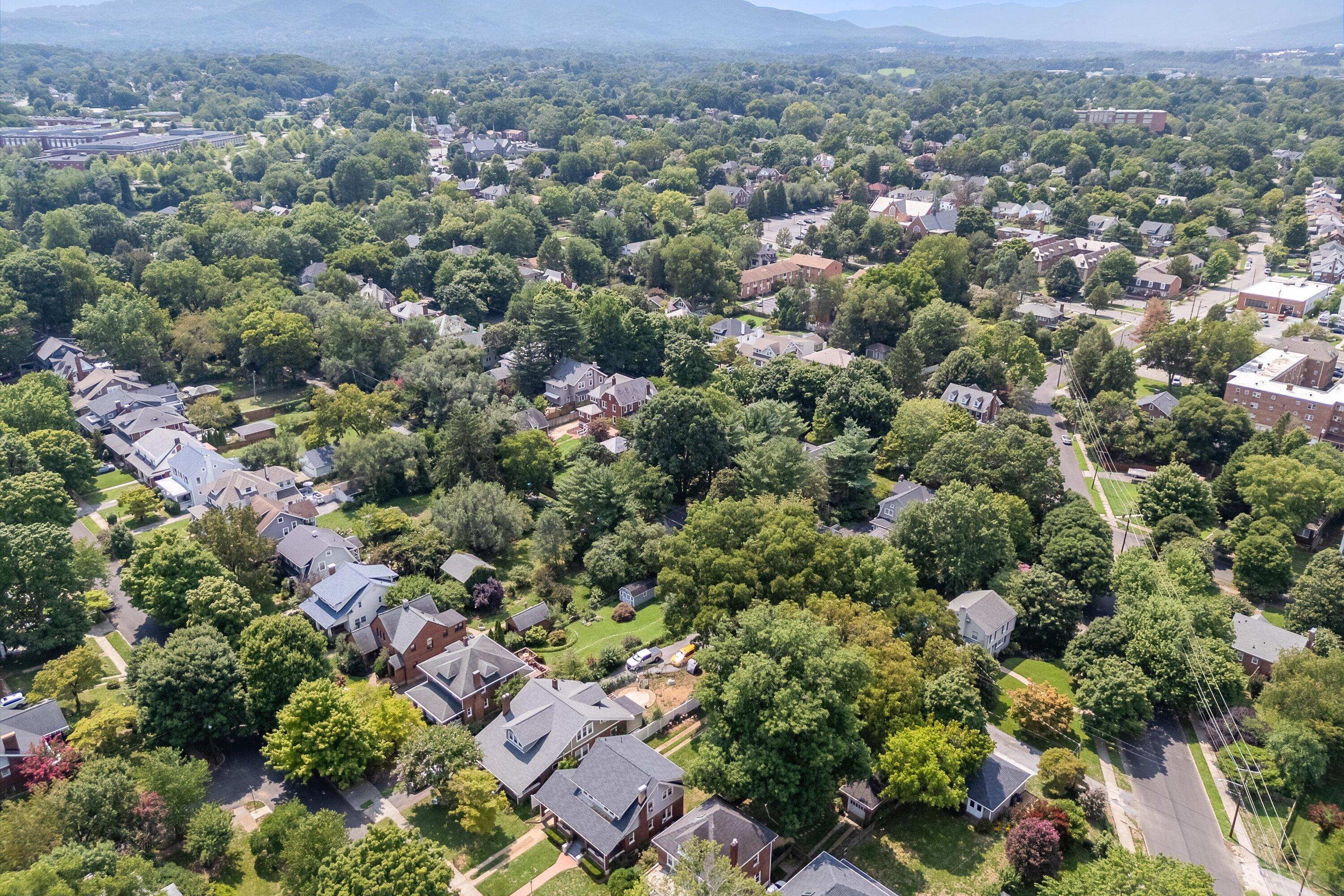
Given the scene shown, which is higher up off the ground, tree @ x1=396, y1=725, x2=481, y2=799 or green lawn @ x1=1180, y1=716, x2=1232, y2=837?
tree @ x1=396, y1=725, x2=481, y2=799

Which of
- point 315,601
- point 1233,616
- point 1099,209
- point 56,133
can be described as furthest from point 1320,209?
point 56,133

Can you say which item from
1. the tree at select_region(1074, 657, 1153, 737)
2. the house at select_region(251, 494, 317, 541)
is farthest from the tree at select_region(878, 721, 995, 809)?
the house at select_region(251, 494, 317, 541)

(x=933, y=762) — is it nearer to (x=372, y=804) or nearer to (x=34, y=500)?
(x=372, y=804)

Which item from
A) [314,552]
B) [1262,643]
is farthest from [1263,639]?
[314,552]

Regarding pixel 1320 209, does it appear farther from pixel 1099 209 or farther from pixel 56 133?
pixel 56 133

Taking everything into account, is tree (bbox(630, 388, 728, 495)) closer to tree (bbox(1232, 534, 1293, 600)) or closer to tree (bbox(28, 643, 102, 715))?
tree (bbox(1232, 534, 1293, 600))

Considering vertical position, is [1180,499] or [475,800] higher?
[1180,499]

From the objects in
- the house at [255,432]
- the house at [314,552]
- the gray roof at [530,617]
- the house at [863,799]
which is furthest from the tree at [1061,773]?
the house at [255,432]
